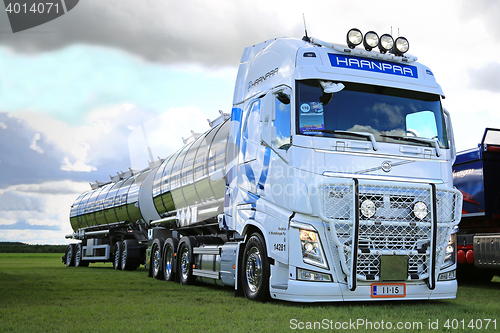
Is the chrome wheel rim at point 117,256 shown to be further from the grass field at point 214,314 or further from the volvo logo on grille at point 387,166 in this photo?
the volvo logo on grille at point 387,166

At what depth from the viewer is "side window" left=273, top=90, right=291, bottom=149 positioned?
746cm

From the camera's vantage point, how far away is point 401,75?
8180 mm

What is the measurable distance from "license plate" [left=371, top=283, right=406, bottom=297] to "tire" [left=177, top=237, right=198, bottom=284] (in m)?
5.52

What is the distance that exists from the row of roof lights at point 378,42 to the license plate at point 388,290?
12.6 feet

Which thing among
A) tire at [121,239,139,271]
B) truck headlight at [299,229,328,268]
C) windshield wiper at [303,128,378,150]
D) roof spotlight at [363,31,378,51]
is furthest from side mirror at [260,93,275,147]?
tire at [121,239,139,271]

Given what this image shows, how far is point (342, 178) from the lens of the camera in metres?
7.19

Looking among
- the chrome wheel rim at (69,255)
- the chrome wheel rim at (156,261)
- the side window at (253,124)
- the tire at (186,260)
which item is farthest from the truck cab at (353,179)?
the chrome wheel rim at (69,255)

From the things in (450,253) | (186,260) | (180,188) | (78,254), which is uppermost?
(180,188)

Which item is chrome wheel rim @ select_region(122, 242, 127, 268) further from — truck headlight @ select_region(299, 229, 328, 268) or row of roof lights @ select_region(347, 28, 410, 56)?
row of roof lights @ select_region(347, 28, 410, 56)

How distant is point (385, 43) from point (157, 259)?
9.38m

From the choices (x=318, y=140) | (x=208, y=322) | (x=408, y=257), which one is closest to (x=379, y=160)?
(x=318, y=140)

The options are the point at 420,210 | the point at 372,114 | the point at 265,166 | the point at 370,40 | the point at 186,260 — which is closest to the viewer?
the point at 420,210

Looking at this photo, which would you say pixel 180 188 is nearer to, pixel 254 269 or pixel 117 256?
pixel 254 269

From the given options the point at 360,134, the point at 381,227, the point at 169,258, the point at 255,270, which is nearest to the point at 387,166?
the point at 360,134
